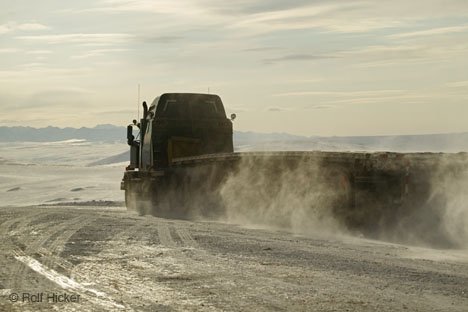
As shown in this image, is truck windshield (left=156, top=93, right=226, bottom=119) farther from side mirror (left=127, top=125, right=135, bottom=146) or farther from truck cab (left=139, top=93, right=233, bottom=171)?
side mirror (left=127, top=125, right=135, bottom=146)

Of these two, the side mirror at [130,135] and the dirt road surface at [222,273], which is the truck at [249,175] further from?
the dirt road surface at [222,273]

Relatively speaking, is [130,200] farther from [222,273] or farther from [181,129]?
[222,273]

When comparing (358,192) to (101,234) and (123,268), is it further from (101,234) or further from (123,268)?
(123,268)

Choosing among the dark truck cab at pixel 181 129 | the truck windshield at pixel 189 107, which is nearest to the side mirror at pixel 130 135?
the dark truck cab at pixel 181 129

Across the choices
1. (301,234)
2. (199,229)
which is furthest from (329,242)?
(199,229)

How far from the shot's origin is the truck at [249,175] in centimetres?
1114

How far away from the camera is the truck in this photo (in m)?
11.1

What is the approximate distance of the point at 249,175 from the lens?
49.0 ft

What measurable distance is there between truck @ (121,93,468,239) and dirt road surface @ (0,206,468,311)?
3.35ft

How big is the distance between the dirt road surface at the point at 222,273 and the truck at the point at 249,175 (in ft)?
3.35

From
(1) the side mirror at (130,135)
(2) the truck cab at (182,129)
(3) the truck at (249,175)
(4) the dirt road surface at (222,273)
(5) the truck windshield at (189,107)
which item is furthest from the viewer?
(1) the side mirror at (130,135)

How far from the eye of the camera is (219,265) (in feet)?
25.9

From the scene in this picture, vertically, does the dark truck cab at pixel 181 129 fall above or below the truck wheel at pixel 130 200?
above

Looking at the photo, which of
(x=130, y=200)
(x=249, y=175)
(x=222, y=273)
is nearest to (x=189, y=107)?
(x=130, y=200)
